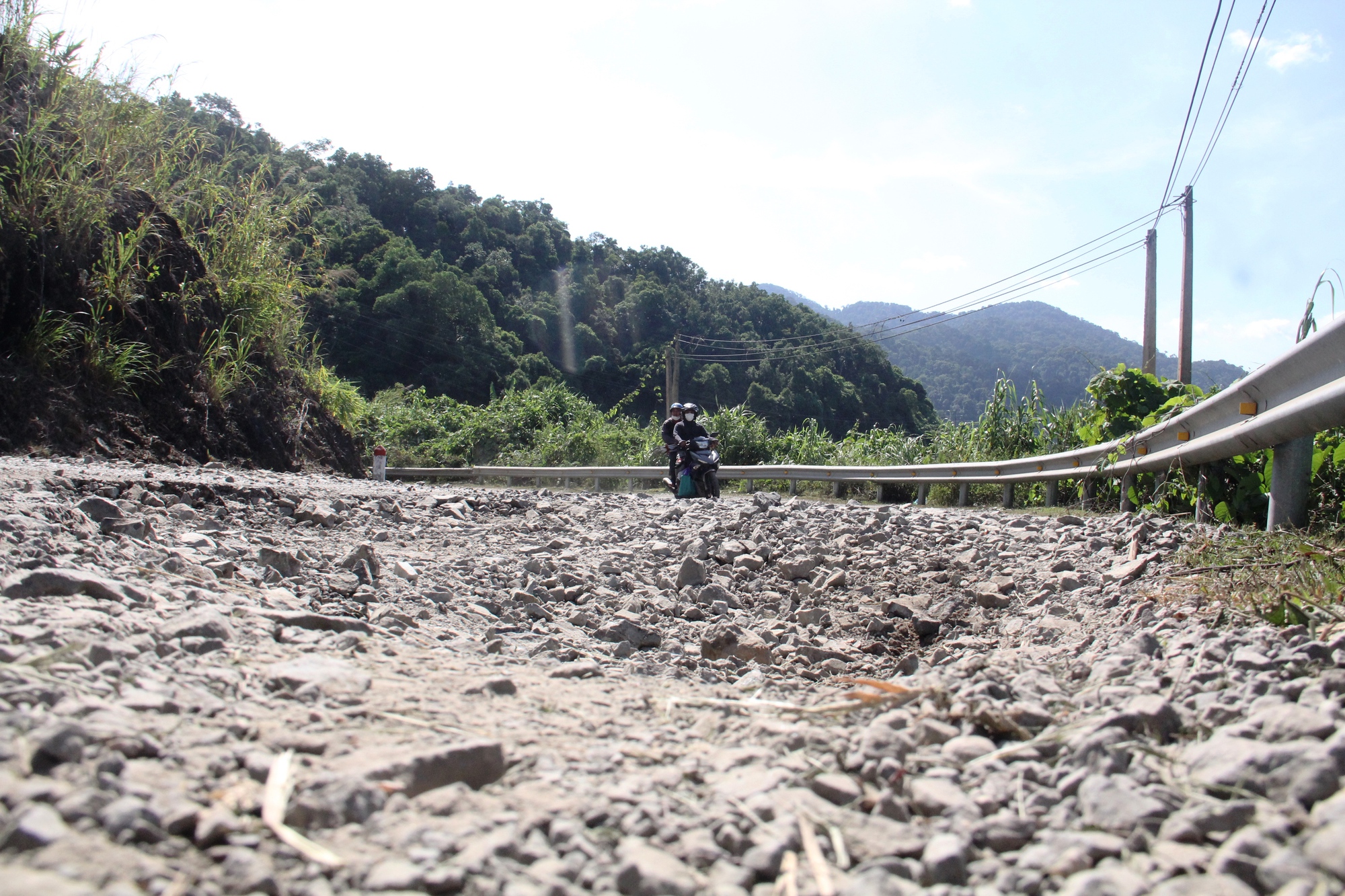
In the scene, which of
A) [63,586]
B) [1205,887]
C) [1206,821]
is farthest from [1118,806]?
[63,586]

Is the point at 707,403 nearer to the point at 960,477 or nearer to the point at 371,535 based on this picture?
the point at 960,477

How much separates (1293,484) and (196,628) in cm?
518

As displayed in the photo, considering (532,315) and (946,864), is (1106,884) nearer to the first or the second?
(946,864)

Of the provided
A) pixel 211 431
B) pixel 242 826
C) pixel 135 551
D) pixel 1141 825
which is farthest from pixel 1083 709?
pixel 211 431

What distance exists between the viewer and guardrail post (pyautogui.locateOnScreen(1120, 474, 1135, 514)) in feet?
21.7

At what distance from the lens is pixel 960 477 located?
10.7m

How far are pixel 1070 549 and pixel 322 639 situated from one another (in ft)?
14.3

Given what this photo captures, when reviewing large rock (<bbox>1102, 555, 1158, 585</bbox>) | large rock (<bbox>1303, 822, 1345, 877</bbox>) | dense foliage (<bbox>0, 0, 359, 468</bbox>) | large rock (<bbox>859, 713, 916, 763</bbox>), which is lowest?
large rock (<bbox>859, 713, 916, 763</bbox>)

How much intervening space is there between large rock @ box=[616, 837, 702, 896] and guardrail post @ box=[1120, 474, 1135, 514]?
20.1 ft

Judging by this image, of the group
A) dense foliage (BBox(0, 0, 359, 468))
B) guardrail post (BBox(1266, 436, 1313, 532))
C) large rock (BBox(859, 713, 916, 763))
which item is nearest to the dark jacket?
dense foliage (BBox(0, 0, 359, 468))

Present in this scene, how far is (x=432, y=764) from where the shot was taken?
190 centimetres

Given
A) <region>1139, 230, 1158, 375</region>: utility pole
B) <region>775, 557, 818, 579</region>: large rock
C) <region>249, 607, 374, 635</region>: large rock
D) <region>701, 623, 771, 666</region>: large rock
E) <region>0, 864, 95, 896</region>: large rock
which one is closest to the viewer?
<region>0, 864, 95, 896</region>: large rock

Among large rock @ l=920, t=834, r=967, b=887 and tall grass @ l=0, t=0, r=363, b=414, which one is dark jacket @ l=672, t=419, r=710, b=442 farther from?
large rock @ l=920, t=834, r=967, b=887

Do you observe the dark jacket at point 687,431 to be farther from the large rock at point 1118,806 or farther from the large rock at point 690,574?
the large rock at point 1118,806
